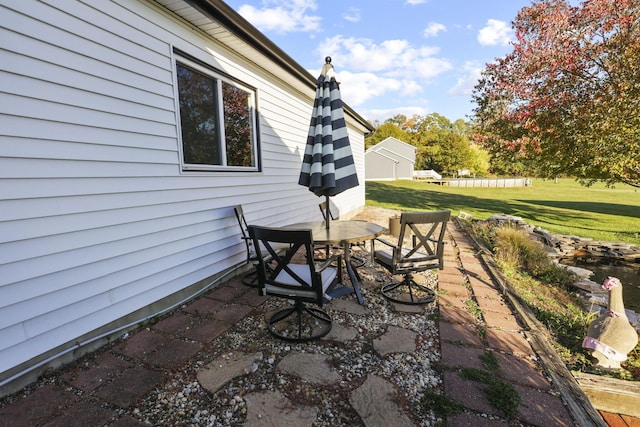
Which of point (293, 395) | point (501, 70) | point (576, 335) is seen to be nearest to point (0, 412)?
point (293, 395)

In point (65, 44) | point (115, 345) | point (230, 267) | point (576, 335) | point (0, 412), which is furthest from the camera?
point (230, 267)

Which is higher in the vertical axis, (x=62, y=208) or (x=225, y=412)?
(x=62, y=208)

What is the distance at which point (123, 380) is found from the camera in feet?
6.89

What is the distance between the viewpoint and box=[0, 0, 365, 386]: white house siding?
2.00 m

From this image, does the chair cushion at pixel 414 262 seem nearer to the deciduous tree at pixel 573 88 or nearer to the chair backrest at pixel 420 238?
the chair backrest at pixel 420 238

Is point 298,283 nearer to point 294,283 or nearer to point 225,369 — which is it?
point 294,283

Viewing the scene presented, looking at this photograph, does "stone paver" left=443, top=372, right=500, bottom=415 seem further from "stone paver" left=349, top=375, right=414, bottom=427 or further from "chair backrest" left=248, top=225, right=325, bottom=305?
"chair backrest" left=248, top=225, right=325, bottom=305

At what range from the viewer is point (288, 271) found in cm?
252

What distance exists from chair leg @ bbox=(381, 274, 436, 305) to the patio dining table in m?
0.41

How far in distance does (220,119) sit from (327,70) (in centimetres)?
156

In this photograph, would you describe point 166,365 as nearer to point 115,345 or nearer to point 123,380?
point 123,380

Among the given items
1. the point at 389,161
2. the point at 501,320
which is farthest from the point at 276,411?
the point at 389,161

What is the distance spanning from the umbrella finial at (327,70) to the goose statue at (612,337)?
11.1 feet

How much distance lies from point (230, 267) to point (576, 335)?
3995 mm
